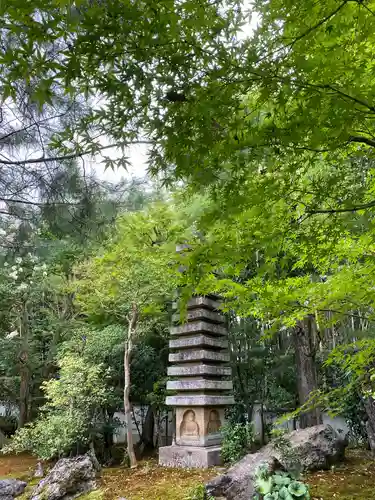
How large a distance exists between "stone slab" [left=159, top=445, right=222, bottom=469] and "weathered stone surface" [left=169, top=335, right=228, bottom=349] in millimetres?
1825

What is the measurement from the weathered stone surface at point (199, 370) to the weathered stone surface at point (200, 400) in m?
0.41

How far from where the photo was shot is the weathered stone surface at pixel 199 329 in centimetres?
788

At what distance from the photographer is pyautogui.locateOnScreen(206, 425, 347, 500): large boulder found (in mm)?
4820

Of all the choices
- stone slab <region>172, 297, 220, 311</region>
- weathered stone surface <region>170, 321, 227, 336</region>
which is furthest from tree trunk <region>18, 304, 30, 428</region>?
stone slab <region>172, 297, 220, 311</region>

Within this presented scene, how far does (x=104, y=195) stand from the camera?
435cm

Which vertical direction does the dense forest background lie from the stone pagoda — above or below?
above

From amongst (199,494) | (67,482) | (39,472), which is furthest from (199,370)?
(39,472)

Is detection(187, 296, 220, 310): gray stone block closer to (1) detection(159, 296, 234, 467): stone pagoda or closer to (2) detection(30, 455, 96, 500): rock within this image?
(1) detection(159, 296, 234, 467): stone pagoda

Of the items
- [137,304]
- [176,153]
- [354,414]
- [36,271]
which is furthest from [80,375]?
[176,153]

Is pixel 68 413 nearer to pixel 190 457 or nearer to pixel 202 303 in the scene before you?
pixel 190 457

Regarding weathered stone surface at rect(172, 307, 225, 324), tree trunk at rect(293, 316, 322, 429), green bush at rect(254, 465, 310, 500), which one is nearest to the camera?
green bush at rect(254, 465, 310, 500)

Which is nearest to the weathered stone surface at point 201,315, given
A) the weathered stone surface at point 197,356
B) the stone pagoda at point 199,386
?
the stone pagoda at point 199,386

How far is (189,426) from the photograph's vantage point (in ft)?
24.8

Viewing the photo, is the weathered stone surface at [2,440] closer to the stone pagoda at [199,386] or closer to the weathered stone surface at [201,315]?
the stone pagoda at [199,386]
